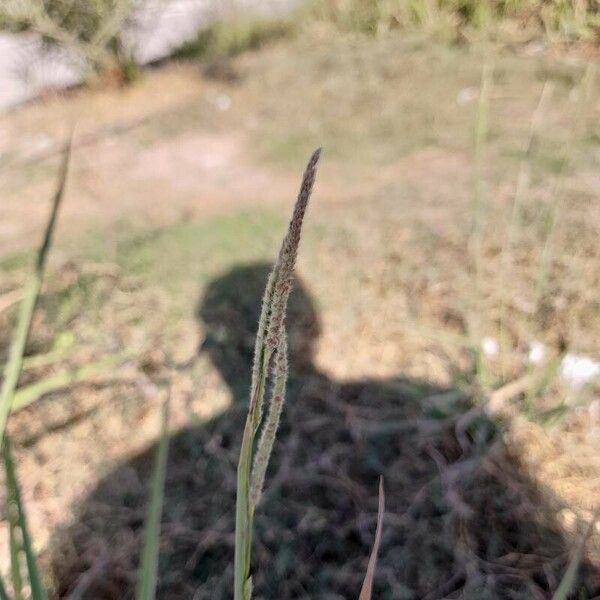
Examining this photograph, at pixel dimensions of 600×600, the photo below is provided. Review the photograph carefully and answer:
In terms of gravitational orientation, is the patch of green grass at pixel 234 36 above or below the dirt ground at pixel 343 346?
below

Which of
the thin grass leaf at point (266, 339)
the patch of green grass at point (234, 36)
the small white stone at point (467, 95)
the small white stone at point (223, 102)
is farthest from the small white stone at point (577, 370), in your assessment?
the patch of green grass at point (234, 36)

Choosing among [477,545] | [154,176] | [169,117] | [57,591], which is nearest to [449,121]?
[154,176]

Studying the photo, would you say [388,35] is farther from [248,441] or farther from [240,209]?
[248,441]

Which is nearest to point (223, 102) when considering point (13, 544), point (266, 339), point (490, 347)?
point (490, 347)

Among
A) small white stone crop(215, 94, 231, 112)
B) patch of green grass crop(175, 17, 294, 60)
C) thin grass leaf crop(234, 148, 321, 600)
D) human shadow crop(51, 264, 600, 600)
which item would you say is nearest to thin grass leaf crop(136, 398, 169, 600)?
thin grass leaf crop(234, 148, 321, 600)

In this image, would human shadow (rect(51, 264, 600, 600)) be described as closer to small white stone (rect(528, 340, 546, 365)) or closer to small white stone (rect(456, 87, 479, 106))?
small white stone (rect(528, 340, 546, 365))

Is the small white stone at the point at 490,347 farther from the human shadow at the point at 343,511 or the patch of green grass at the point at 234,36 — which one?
the patch of green grass at the point at 234,36
